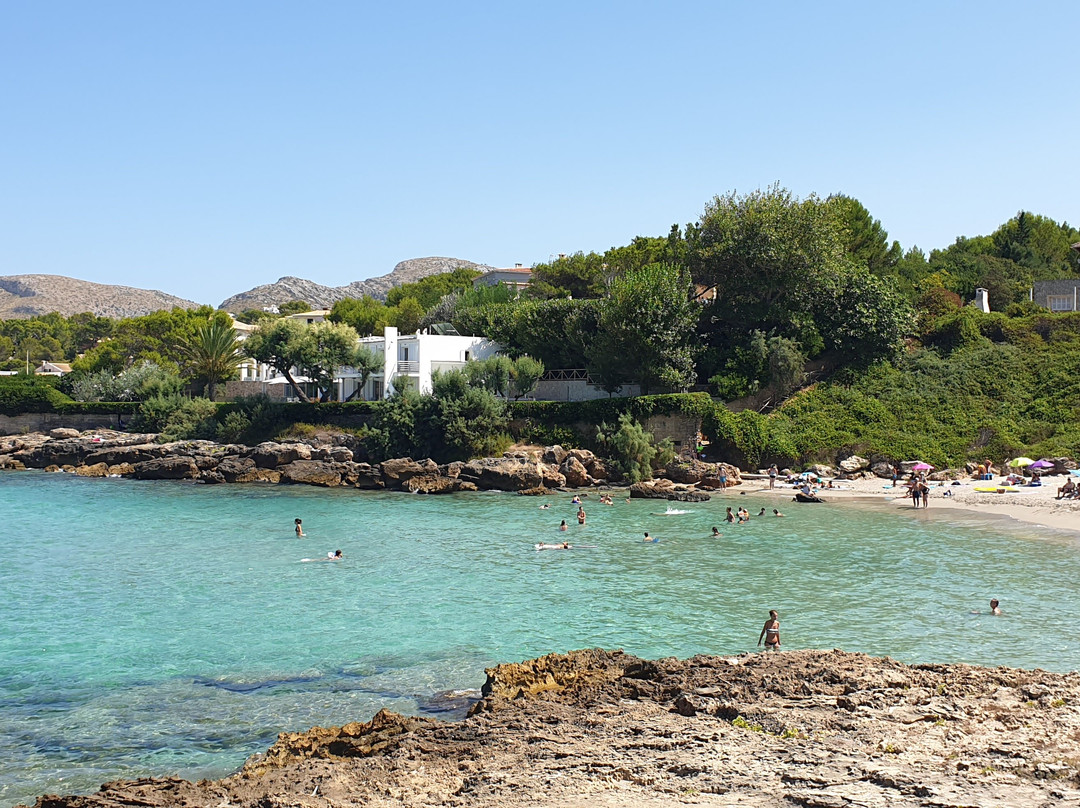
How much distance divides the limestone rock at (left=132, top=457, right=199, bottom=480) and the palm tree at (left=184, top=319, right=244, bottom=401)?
1370 cm

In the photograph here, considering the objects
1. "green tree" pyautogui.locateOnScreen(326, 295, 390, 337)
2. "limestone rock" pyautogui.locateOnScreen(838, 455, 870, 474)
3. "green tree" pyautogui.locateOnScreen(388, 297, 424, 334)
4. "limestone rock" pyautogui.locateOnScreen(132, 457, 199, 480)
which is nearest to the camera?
"limestone rock" pyautogui.locateOnScreen(838, 455, 870, 474)

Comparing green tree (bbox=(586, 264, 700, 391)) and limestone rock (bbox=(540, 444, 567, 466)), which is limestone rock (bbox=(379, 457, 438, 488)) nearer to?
limestone rock (bbox=(540, 444, 567, 466))

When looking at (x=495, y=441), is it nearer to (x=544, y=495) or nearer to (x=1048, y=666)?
(x=544, y=495)

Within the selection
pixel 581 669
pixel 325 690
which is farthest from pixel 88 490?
pixel 581 669

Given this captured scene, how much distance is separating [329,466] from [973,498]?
106 feet

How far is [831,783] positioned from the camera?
9.61m

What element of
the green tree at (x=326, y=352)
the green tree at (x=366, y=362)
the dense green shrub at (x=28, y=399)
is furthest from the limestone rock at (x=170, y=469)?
the dense green shrub at (x=28, y=399)

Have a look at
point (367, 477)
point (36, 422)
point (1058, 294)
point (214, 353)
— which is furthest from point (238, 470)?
point (1058, 294)

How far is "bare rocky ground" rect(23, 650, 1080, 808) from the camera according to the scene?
9.66m

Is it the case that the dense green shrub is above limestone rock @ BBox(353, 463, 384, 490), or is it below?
above

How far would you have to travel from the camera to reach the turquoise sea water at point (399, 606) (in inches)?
586

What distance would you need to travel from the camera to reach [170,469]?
172ft

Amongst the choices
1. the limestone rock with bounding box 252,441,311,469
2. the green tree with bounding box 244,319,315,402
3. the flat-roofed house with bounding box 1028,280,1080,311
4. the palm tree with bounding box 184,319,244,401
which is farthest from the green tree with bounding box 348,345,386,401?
the flat-roofed house with bounding box 1028,280,1080,311

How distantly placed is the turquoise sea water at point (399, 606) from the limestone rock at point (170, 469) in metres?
13.4
